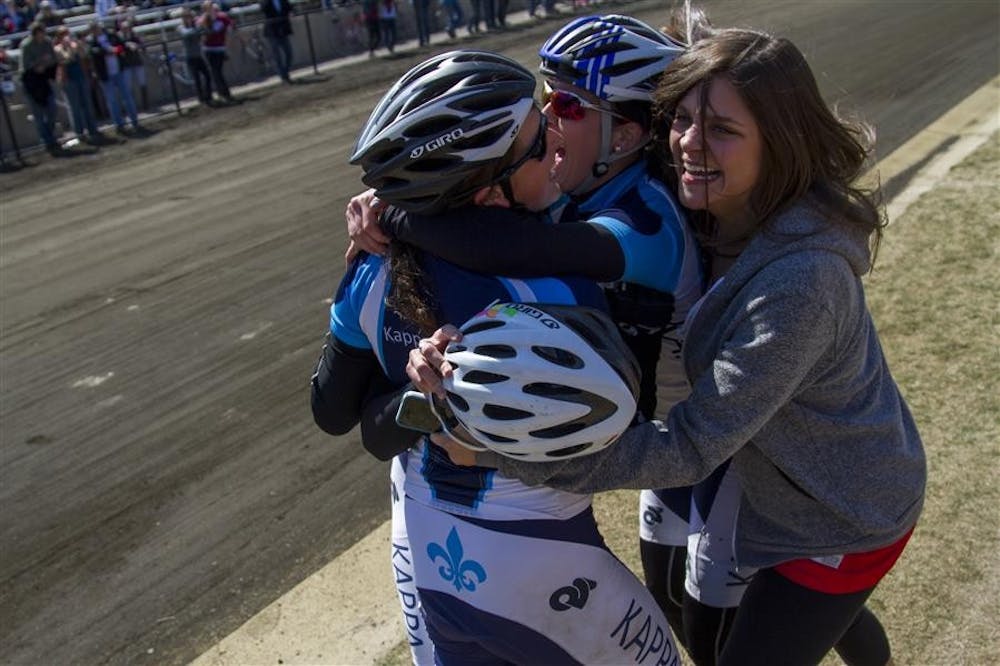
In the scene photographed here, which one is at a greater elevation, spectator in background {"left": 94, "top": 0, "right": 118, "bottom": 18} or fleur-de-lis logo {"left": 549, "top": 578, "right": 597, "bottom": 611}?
spectator in background {"left": 94, "top": 0, "right": 118, "bottom": 18}

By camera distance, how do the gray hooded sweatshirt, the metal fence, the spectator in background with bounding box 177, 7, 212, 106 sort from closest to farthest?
the gray hooded sweatshirt → the metal fence → the spectator in background with bounding box 177, 7, 212, 106

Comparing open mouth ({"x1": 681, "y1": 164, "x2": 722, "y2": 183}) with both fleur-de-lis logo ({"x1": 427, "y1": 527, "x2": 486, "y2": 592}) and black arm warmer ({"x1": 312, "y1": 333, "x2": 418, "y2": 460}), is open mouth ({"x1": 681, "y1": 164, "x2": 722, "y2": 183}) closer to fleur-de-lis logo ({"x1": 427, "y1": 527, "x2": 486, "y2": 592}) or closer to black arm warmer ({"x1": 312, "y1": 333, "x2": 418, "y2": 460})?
black arm warmer ({"x1": 312, "y1": 333, "x2": 418, "y2": 460})

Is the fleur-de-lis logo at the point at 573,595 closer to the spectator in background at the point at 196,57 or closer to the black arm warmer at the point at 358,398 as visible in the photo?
the black arm warmer at the point at 358,398

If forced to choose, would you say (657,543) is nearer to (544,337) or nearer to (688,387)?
(688,387)

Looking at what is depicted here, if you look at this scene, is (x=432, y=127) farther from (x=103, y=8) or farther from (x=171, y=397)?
(x=103, y=8)

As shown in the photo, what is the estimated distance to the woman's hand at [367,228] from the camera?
7.92 ft

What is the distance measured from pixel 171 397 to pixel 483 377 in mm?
5422

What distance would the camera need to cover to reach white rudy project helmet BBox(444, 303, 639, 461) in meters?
2.02

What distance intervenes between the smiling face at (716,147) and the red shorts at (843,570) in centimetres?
91

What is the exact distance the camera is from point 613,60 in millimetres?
2891

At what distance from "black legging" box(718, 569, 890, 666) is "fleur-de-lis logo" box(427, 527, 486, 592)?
78 cm

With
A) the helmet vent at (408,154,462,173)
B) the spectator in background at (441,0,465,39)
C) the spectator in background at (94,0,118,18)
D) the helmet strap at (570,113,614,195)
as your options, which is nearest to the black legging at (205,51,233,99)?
the spectator in background at (94,0,118,18)

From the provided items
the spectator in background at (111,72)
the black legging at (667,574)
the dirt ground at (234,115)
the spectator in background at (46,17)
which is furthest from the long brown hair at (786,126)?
the spectator in background at (46,17)

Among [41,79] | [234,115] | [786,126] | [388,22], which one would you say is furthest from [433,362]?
[388,22]
